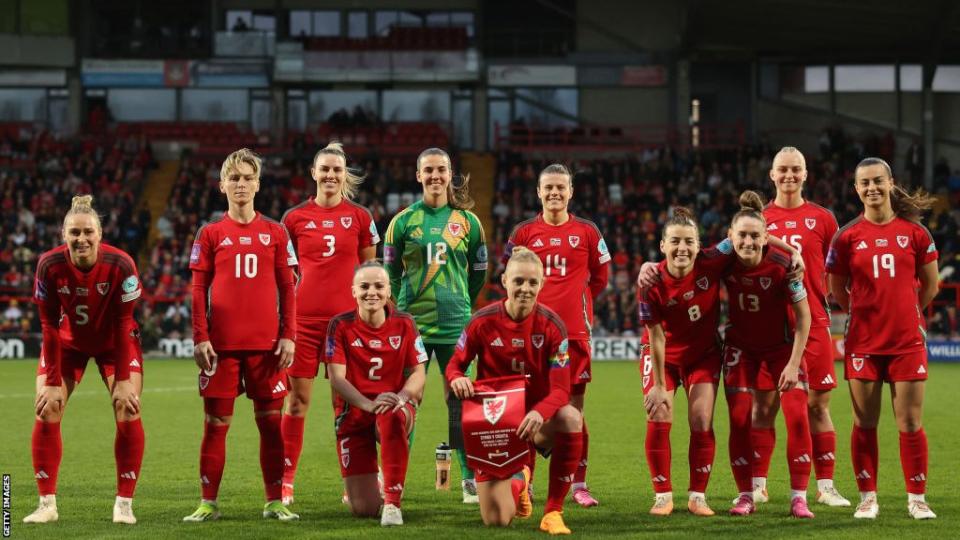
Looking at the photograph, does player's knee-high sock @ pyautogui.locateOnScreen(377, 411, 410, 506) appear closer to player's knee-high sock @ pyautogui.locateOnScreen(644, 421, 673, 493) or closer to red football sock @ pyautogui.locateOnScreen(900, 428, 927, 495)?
player's knee-high sock @ pyautogui.locateOnScreen(644, 421, 673, 493)

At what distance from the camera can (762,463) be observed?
809cm

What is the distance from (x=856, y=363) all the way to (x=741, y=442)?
0.86m

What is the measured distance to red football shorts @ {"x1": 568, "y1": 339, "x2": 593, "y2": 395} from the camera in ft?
26.3

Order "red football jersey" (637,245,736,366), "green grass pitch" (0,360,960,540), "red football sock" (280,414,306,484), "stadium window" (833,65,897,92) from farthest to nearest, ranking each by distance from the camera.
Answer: "stadium window" (833,65,897,92) → "red football sock" (280,414,306,484) → "red football jersey" (637,245,736,366) → "green grass pitch" (0,360,960,540)

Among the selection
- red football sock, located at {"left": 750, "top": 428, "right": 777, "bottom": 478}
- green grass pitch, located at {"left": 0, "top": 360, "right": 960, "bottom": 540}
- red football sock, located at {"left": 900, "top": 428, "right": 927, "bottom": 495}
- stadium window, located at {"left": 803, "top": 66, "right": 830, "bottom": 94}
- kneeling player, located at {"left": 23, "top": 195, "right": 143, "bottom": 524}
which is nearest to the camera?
green grass pitch, located at {"left": 0, "top": 360, "right": 960, "bottom": 540}

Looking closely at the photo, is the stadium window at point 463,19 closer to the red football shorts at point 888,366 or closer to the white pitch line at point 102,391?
the white pitch line at point 102,391

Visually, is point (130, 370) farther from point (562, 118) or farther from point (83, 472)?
point (562, 118)

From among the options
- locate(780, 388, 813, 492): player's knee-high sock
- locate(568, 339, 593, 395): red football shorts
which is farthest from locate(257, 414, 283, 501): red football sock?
locate(780, 388, 813, 492): player's knee-high sock

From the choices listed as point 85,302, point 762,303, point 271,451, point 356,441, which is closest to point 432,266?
point 356,441

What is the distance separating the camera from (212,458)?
294 inches

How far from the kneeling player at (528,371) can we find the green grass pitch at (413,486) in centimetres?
22

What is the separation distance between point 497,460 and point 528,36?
104 feet

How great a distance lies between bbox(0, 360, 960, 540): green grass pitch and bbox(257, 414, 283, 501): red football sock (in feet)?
0.66

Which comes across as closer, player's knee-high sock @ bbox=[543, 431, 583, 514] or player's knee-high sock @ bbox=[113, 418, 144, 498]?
player's knee-high sock @ bbox=[543, 431, 583, 514]
